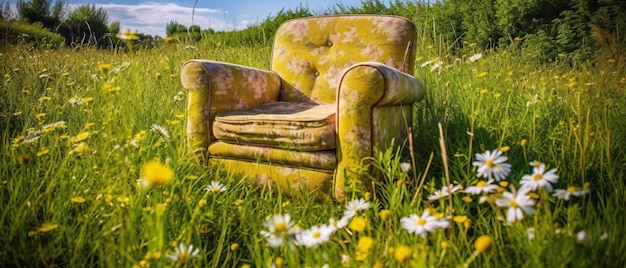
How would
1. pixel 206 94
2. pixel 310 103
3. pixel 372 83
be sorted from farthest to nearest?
pixel 310 103 → pixel 206 94 → pixel 372 83

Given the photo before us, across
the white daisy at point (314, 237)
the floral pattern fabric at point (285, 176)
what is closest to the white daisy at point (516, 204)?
the white daisy at point (314, 237)

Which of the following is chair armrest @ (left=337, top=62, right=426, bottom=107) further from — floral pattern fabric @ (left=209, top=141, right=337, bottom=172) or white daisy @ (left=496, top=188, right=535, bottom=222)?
white daisy @ (left=496, top=188, right=535, bottom=222)

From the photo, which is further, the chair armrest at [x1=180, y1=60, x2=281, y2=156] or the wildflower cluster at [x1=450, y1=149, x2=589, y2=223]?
the chair armrest at [x1=180, y1=60, x2=281, y2=156]

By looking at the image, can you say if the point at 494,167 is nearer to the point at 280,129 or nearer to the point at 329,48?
A: the point at 280,129

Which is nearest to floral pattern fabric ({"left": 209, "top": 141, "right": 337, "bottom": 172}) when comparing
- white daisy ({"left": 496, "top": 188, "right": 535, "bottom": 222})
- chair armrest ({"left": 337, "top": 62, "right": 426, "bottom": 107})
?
chair armrest ({"left": 337, "top": 62, "right": 426, "bottom": 107})

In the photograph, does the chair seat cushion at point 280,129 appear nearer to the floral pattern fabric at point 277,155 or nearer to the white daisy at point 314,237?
the floral pattern fabric at point 277,155

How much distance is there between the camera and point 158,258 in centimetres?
107

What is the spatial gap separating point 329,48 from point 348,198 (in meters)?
1.29

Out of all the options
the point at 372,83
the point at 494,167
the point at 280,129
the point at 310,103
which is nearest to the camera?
the point at 494,167

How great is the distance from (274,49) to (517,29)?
Answer: 4.11 metres

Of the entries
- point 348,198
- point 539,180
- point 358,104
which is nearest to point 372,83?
point 358,104

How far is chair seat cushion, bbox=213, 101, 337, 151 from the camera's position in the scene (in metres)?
1.96

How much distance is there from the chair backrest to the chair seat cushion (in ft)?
1.48

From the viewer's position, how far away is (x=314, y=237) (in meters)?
1.07
